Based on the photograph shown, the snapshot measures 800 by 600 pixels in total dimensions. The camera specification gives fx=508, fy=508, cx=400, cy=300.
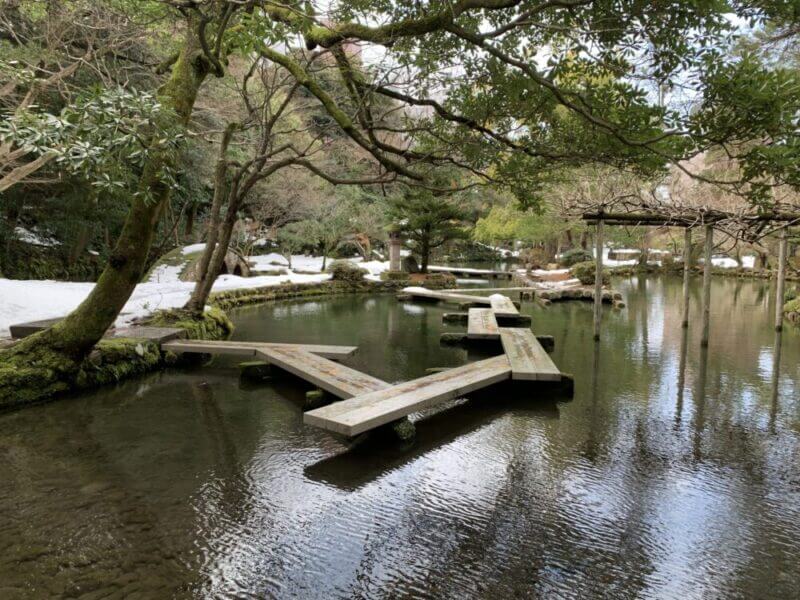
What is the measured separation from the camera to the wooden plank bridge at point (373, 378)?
4.40 m

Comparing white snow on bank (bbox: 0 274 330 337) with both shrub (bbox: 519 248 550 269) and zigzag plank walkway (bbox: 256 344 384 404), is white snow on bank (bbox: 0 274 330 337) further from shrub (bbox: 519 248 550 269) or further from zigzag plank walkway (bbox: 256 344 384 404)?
shrub (bbox: 519 248 550 269)

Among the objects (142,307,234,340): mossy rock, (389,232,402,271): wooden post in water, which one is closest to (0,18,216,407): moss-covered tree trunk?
(142,307,234,340): mossy rock

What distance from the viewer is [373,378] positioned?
567 centimetres

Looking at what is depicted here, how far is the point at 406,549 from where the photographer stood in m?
3.08

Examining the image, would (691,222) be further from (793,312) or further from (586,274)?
(586,274)

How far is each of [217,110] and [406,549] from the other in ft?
35.7

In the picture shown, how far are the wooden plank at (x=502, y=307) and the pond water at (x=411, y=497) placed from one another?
479 centimetres

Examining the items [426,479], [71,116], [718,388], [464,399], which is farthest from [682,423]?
[71,116]

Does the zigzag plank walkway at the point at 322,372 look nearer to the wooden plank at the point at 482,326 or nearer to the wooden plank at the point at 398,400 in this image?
the wooden plank at the point at 398,400

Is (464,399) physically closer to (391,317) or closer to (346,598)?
(346,598)

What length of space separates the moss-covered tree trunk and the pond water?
404mm

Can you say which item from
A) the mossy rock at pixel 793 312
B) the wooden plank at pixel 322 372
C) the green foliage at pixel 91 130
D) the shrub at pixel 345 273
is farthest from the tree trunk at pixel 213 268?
the mossy rock at pixel 793 312

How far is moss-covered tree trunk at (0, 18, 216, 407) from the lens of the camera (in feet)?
17.1

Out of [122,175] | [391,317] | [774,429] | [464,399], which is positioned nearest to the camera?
[122,175]
